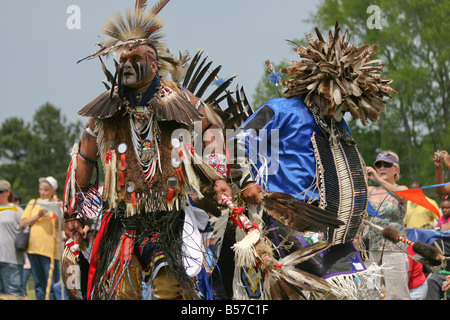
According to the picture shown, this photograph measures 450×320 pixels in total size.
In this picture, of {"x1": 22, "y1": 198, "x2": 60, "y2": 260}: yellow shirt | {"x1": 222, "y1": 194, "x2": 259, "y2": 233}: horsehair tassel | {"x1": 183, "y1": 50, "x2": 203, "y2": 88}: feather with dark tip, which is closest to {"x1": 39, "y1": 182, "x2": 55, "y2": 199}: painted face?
{"x1": 22, "y1": 198, "x2": 60, "y2": 260}: yellow shirt

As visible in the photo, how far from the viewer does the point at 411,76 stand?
50.3 ft

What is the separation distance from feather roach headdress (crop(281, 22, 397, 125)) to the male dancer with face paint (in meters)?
0.79

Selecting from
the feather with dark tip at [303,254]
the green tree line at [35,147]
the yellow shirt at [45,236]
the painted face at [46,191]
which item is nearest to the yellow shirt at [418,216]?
the feather with dark tip at [303,254]

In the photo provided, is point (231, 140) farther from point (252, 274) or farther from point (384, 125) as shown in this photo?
point (384, 125)

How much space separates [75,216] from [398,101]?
42.5ft

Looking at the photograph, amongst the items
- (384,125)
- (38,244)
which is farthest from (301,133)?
(384,125)

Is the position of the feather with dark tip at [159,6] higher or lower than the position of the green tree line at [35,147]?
lower

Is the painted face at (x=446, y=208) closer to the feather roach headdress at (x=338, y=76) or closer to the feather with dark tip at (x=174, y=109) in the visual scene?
the feather roach headdress at (x=338, y=76)

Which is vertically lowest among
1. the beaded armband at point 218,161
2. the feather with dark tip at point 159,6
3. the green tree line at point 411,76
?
the beaded armband at point 218,161

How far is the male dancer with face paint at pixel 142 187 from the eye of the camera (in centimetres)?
395

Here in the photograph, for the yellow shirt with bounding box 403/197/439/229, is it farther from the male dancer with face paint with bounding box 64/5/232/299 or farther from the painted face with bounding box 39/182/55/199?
the painted face with bounding box 39/182/55/199

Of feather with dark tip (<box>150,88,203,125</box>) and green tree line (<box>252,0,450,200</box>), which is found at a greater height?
green tree line (<box>252,0,450,200</box>)

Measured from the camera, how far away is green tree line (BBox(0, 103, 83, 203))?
28.4 meters
